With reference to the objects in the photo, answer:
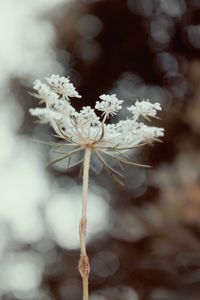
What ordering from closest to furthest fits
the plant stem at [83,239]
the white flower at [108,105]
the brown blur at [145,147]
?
the plant stem at [83,239], the white flower at [108,105], the brown blur at [145,147]

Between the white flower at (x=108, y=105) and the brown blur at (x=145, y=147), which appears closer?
the white flower at (x=108, y=105)

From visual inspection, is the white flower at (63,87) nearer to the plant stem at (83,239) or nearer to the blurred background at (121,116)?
the plant stem at (83,239)

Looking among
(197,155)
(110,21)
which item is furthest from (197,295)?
(110,21)

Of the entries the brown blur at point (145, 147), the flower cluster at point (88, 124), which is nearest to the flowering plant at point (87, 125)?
the flower cluster at point (88, 124)

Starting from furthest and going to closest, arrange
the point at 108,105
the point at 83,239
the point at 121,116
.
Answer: the point at 121,116, the point at 108,105, the point at 83,239

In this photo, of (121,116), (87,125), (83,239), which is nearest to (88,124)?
(87,125)

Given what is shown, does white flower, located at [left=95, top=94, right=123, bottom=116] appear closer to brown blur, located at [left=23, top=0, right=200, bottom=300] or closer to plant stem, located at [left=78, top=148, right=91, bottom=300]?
plant stem, located at [left=78, top=148, right=91, bottom=300]

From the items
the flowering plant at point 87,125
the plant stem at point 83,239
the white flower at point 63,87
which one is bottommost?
the plant stem at point 83,239

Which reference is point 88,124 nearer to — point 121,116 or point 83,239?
point 83,239

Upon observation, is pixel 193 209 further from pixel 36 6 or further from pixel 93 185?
pixel 36 6
